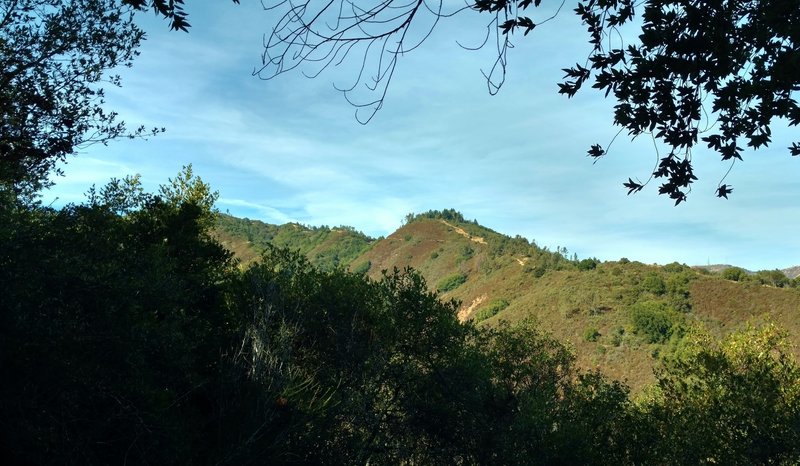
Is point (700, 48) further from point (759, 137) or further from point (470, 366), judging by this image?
point (470, 366)

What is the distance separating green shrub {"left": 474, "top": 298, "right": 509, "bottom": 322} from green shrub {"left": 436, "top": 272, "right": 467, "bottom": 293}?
177 feet

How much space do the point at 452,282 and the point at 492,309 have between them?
60022mm

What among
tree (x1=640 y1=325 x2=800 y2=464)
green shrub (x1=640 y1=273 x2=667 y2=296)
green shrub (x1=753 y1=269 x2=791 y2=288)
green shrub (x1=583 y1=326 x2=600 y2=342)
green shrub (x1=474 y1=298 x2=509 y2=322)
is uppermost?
green shrub (x1=753 y1=269 x2=791 y2=288)

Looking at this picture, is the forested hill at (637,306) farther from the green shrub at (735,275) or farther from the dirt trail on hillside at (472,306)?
the dirt trail on hillside at (472,306)

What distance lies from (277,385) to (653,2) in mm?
12217

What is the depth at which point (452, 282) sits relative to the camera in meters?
180

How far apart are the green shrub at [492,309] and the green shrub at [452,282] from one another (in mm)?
53820

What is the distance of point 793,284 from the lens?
9019cm

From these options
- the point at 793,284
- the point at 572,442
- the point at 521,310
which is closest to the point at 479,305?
the point at 521,310

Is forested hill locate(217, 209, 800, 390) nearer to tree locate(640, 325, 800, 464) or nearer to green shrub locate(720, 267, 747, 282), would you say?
green shrub locate(720, 267, 747, 282)

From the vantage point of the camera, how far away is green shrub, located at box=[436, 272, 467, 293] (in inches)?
7046

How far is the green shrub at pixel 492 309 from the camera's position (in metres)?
118

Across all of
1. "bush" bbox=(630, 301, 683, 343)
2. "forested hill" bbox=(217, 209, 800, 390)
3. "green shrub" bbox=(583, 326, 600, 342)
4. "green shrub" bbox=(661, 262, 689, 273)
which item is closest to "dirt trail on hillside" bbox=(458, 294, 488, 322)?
"forested hill" bbox=(217, 209, 800, 390)

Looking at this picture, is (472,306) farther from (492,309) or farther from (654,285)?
(654,285)
